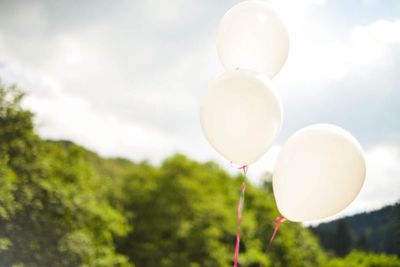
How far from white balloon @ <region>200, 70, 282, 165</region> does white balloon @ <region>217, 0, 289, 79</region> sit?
0.25 meters

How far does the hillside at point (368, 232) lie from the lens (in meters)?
8.00

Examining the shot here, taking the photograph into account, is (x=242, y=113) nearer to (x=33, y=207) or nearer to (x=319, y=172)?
(x=319, y=172)

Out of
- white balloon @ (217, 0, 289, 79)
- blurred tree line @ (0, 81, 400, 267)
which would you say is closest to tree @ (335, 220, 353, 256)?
blurred tree line @ (0, 81, 400, 267)

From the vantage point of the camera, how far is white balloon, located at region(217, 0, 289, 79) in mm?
2182

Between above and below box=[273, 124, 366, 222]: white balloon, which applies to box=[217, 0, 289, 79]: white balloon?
above

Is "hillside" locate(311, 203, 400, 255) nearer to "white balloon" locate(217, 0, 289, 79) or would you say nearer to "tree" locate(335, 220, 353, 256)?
"tree" locate(335, 220, 353, 256)

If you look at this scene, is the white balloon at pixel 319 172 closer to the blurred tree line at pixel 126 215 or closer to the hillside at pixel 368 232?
the blurred tree line at pixel 126 215

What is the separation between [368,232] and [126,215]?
20.0 ft

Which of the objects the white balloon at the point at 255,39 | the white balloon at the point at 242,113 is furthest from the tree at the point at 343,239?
the white balloon at the point at 242,113

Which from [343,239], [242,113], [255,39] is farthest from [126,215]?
[242,113]

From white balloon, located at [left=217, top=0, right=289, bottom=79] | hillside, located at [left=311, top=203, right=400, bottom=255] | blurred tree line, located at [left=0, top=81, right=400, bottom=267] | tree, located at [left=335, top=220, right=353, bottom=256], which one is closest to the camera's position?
white balloon, located at [left=217, top=0, right=289, bottom=79]

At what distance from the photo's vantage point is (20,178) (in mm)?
7105

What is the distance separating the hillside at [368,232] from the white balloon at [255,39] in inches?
251

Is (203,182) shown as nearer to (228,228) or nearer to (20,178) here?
(228,228)
